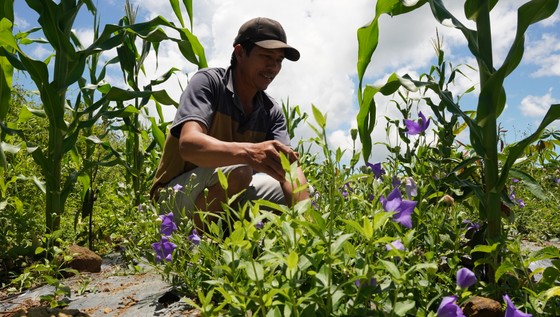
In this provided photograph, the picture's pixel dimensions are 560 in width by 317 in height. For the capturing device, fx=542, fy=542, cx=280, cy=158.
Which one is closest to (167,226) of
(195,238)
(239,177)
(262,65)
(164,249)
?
(164,249)

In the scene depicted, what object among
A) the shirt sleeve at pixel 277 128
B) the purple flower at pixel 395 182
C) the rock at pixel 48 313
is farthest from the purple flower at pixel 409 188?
the shirt sleeve at pixel 277 128

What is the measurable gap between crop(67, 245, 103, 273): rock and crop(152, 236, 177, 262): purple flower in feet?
2.93

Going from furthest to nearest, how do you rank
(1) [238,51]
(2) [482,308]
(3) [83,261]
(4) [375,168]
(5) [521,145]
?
(1) [238,51] < (3) [83,261] < (4) [375,168] < (5) [521,145] < (2) [482,308]

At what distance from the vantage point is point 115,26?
3105 mm

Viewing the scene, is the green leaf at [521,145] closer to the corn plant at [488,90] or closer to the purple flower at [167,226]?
the corn plant at [488,90]

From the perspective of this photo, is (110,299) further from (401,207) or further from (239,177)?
(401,207)

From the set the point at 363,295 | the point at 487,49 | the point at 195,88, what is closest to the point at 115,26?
the point at 195,88

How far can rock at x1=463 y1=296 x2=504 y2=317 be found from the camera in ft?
5.34

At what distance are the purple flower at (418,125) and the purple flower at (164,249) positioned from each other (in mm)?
1064

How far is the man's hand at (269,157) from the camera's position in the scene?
7.15 feet

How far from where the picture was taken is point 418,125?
225 centimetres

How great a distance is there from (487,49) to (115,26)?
6.77 feet

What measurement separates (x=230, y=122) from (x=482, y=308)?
184 centimetres

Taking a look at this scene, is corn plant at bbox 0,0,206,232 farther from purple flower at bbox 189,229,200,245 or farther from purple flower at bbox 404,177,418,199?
purple flower at bbox 404,177,418,199
